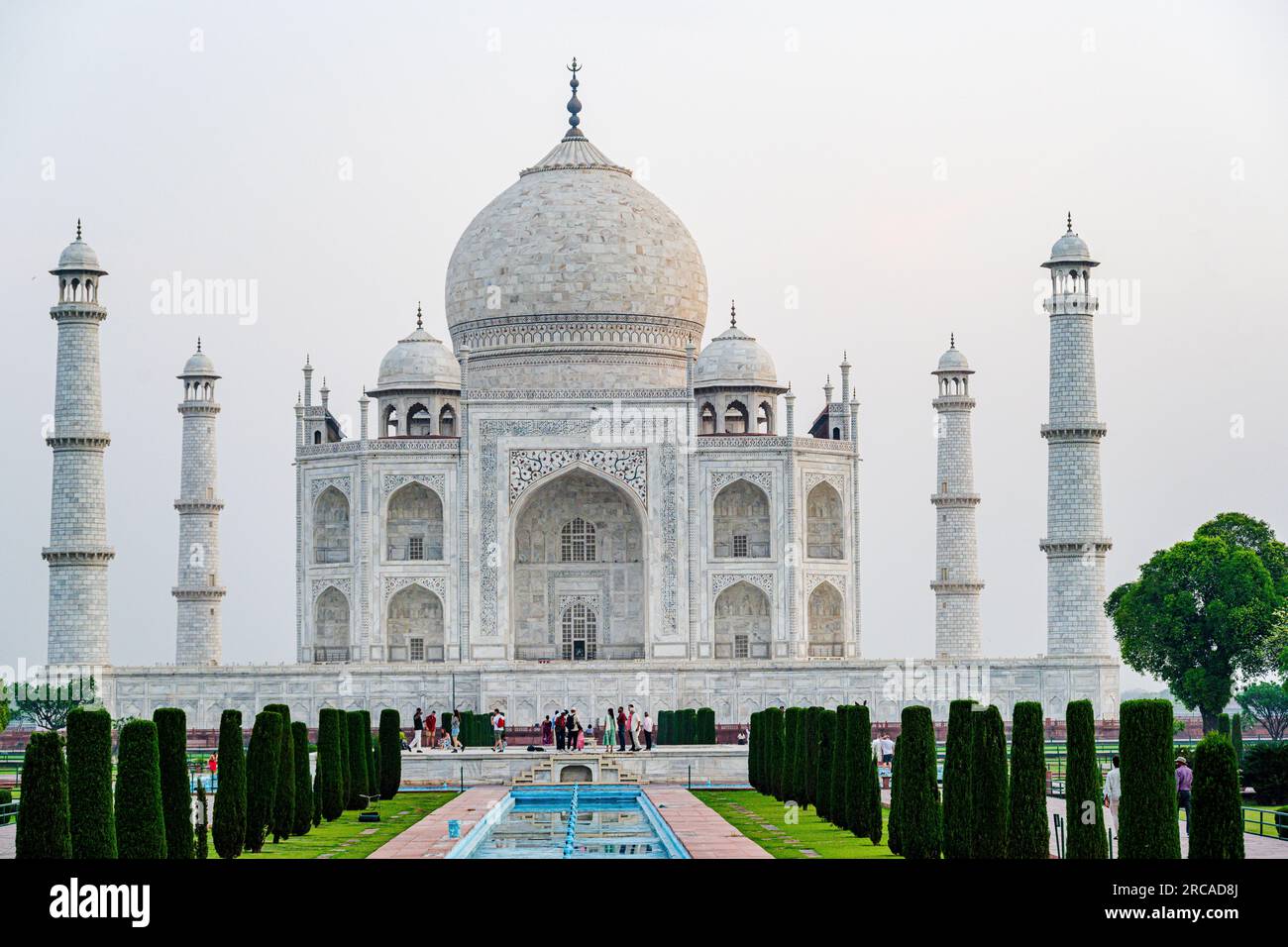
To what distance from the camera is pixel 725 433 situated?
35.7 metres

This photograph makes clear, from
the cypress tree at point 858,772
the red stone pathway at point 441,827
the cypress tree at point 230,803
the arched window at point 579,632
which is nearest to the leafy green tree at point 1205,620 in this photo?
the arched window at point 579,632

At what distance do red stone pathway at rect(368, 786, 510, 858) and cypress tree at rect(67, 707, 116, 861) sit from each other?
10.1 ft

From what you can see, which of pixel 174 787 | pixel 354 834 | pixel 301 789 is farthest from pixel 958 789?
→ pixel 301 789

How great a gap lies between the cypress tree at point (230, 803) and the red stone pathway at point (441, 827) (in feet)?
3.42

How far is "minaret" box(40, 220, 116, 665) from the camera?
32.2 meters

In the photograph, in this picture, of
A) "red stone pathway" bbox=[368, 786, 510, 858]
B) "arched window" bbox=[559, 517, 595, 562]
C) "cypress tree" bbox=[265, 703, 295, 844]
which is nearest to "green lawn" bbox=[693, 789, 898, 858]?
"red stone pathway" bbox=[368, 786, 510, 858]

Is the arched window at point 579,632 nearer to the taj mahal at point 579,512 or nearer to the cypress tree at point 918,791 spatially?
the taj mahal at point 579,512

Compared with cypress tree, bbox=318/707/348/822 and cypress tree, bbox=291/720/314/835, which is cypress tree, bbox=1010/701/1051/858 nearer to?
cypress tree, bbox=291/720/314/835

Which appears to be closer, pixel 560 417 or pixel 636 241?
pixel 560 417

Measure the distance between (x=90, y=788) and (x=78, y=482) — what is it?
64.4 ft

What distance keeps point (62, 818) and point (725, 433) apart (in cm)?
2315
